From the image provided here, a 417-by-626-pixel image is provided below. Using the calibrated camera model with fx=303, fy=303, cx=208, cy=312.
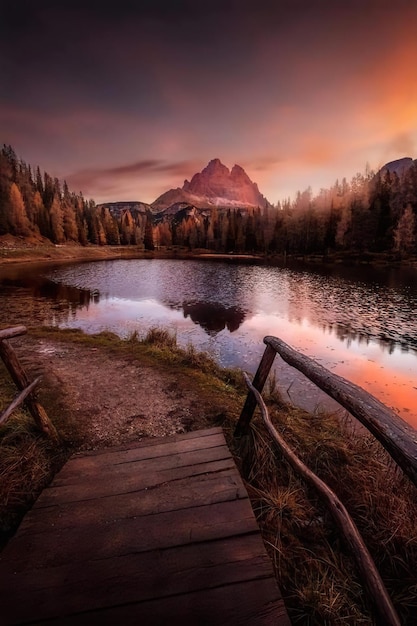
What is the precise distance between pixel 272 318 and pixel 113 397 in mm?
13942

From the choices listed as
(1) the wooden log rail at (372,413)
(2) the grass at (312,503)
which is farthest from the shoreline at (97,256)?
(1) the wooden log rail at (372,413)

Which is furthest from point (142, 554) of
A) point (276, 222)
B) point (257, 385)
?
point (276, 222)

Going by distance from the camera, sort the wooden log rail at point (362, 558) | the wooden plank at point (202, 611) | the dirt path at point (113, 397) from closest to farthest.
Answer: the wooden log rail at point (362, 558), the wooden plank at point (202, 611), the dirt path at point (113, 397)

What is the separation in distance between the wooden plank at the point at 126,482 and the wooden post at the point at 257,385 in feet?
2.96

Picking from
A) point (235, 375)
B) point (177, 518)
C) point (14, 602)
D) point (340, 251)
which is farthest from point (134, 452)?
point (340, 251)

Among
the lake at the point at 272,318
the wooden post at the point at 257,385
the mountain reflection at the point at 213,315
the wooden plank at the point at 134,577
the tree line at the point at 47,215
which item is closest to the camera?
the wooden plank at the point at 134,577

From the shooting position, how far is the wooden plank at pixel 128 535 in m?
2.26

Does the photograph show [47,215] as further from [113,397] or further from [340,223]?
[113,397]

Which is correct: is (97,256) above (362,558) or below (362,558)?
below

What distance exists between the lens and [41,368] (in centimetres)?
782

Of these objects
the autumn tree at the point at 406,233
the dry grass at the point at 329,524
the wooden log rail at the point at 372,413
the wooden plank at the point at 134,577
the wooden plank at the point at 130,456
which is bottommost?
the dry grass at the point at 329,524

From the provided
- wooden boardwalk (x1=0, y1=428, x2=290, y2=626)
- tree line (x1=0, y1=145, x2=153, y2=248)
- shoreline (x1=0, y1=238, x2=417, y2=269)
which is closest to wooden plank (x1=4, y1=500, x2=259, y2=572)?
wooden boardwalk (x1=0, y1=428, x2=290, y2=626)

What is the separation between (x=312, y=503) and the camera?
333 cm

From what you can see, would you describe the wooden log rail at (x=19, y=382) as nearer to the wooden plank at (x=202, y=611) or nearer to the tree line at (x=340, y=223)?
the wooden plank at (x=202, y=611)
